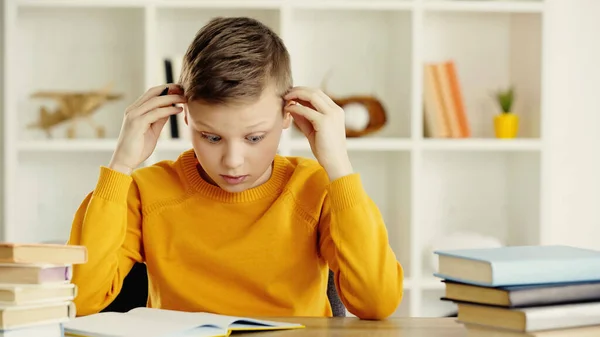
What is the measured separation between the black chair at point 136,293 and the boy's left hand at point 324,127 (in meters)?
0.31

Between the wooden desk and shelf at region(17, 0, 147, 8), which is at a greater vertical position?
shelf at region(17, 0, 147, 8)

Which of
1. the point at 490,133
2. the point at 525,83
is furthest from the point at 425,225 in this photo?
the point at 525,83

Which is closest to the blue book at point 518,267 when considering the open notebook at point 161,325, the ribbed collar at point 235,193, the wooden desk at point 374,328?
the wooden desk at point 374,328

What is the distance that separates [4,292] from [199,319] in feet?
1.07

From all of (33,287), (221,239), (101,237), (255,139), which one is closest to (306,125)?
(255,139)

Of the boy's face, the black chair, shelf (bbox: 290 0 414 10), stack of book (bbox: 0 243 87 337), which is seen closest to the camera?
stack of book (bbox: 0 243 87 337)

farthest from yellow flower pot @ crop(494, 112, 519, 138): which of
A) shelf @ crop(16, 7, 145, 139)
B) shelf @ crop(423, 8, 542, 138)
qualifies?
shelf @ crop(16, 7, 145, 139)

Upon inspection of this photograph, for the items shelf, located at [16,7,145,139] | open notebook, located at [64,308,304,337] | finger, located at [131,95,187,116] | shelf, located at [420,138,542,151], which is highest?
shelf, located at [16,7,145,139]

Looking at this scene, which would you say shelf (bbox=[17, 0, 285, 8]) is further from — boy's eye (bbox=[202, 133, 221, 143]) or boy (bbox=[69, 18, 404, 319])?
boy's eye (bbox=[202, 133, 221, 143])

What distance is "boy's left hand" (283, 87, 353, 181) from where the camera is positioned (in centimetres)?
158

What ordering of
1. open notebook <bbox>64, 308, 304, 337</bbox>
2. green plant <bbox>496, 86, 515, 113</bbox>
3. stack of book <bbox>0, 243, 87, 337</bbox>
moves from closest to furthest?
stack of book <bbox>0, 243, 87, 337</bbox> < open notebook <bbox>64, 308, 304, 337</bbox> < green plant <bbox>496, 86, 515, 113</bbox>

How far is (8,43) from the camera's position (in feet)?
9.78

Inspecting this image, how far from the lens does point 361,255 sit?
4.98 feet

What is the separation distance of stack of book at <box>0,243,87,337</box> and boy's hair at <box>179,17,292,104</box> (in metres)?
0.50
